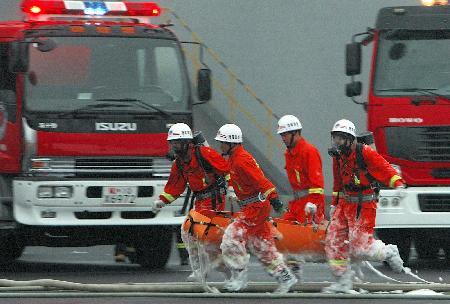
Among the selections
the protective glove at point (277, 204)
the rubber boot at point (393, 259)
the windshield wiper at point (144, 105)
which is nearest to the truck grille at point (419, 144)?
the windshield wiper at point (144, 105)

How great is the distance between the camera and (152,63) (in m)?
17.1

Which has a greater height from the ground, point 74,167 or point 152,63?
point 152,63

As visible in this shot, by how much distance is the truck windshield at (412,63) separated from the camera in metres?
17.6

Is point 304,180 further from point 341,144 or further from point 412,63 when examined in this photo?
point 412,63

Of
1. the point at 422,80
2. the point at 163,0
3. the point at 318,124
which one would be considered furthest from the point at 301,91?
the point at 422,80

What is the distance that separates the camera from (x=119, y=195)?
16562mm

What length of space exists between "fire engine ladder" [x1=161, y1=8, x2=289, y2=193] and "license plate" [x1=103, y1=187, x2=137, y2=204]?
10.2m

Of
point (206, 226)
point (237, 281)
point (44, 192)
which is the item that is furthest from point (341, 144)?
point (44, 192)

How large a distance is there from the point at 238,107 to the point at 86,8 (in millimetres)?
9566

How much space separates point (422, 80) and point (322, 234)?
3894 mm

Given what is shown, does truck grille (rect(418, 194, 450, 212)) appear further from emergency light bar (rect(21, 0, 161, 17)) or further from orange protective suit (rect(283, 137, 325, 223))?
emergency light bar (rect(21, 0, 161, 17))

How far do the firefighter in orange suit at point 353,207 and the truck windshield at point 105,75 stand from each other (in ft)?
9.83

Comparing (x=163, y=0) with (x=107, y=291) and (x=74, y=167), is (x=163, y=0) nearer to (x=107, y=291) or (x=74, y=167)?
(x=74, y=167)

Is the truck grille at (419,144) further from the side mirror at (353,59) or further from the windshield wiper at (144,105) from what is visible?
the windshield wiper at (144,105)
